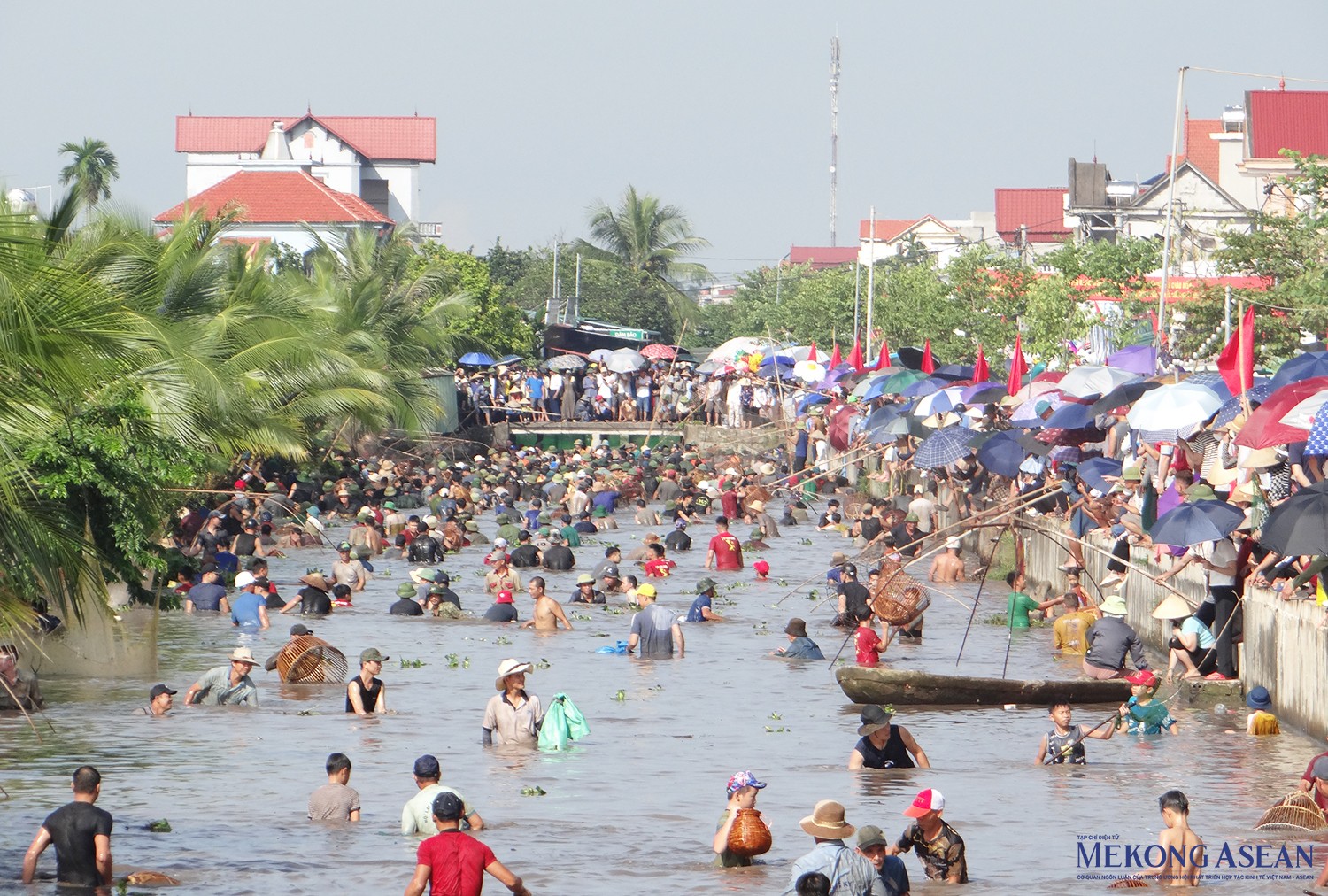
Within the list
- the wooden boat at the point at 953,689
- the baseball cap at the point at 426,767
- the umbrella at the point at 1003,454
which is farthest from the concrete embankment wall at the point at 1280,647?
the baseball cap at the point at 426,767

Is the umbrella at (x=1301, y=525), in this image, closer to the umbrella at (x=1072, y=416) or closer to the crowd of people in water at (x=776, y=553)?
the crowd of people in water at (x=776, y=553)

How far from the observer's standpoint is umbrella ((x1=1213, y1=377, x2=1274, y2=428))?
18641 mm

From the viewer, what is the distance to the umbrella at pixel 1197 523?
Result: 17344 mm

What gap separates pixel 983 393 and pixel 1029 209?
219 feet

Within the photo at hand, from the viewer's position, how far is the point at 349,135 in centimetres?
9425

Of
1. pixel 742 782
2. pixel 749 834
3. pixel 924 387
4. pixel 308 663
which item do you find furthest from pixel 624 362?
pixel 742 782

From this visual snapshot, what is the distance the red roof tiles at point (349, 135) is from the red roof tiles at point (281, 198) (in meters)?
16.5

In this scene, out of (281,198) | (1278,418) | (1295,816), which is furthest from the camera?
(281,198)

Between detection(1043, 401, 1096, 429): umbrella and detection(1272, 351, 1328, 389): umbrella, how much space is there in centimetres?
511

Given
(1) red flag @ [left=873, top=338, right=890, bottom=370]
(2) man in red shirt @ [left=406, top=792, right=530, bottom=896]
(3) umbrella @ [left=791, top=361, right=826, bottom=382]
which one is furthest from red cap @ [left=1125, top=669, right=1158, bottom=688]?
(3) umbrella @ [left=791, top=361, right=826, bottom=382]

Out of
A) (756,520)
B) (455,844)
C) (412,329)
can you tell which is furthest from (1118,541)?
(412,329)

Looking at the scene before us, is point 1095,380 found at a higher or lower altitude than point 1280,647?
Answer: higher

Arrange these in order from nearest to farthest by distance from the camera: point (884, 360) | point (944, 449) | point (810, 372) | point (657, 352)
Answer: point (944, 449)
point (884, 360)
point (810, 372)
point (657, 352)

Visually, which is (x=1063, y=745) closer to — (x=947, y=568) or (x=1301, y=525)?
(x=1301, y=525)
